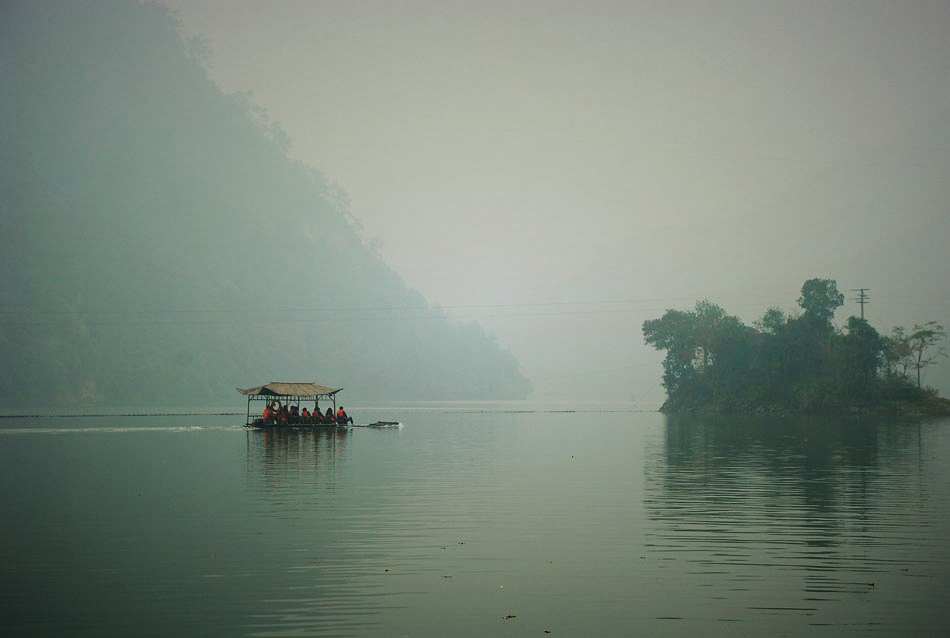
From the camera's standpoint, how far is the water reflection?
58.3ft

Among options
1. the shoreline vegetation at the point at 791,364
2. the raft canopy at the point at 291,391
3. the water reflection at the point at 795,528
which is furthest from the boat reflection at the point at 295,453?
the shoreline vegetation at the point at 791,364

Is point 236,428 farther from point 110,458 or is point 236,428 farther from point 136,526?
point 136,526

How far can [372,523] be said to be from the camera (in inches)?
1034

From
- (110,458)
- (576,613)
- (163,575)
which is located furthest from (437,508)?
(110,458)

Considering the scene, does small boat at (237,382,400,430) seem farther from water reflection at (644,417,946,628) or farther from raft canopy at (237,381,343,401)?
water reflection at (644,417,946,628)

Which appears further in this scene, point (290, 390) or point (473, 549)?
point (290, 390)

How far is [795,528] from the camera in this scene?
2508 cm

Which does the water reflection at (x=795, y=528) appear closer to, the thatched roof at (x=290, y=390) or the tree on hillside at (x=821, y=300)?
the thatched roof at (x=290, y=390)

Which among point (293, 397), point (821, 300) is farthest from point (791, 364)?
point (293, 397)

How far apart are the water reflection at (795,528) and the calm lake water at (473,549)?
0.09 metres

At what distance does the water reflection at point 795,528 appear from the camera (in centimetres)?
1778

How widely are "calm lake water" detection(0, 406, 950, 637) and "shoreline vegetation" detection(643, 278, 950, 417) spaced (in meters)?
88.3

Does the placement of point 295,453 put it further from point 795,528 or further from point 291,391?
point 795,528

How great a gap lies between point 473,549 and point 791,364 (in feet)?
413
